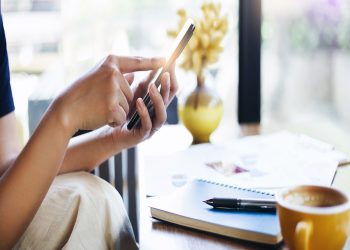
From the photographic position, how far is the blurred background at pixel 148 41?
1705 mm

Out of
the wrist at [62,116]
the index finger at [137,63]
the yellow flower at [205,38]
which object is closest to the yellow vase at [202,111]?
the yellow flower at [205,38]

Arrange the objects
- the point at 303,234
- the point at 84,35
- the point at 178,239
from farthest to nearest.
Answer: the point at 84,35
the point at 178,239
the point at 303,234

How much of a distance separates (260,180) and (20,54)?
1155 millimetres

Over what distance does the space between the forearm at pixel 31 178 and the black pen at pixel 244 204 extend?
25cm

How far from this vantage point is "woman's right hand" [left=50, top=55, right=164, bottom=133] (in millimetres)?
780

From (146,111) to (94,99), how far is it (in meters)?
0.11

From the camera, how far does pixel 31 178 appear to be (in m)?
0.77

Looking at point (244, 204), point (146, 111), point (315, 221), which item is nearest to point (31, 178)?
point (146, 111)

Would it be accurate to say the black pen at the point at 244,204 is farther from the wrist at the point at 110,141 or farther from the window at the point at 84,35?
the window at the point at 84,35

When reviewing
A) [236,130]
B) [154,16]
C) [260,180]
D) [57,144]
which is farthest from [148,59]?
[154,16]

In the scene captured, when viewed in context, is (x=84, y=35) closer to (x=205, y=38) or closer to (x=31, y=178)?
(x=205, y=38)

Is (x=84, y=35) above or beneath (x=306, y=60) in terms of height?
above

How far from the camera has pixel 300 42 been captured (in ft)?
5.85

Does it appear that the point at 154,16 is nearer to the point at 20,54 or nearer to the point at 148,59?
the point at 20,54
